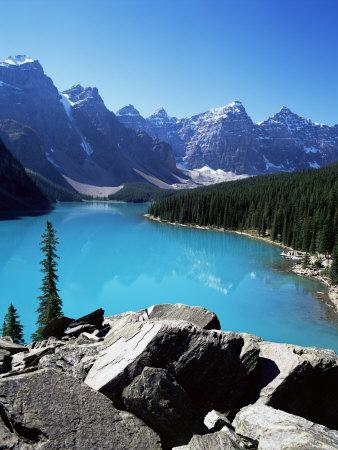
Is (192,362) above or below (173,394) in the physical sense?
above

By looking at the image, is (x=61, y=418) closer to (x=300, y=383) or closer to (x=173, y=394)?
(x=173, y=394)

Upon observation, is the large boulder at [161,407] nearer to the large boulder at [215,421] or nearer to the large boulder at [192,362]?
the large boulder at [215,421]

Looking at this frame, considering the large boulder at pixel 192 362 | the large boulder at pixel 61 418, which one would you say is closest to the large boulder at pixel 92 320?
the large boulder at pixel 192 362

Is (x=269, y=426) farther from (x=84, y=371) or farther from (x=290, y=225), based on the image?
(x=290, y=225)

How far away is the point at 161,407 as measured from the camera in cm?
1080

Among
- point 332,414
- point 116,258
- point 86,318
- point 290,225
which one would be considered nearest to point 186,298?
point 116,258

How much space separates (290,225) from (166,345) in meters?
109

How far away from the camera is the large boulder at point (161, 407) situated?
425 inches

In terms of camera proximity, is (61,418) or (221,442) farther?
(61,418)

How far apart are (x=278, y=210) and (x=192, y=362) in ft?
401

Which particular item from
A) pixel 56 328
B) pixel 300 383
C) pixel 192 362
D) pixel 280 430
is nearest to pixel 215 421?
pixel 192 362

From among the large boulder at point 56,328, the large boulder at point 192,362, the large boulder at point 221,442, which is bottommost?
the large boulder at point 56,328

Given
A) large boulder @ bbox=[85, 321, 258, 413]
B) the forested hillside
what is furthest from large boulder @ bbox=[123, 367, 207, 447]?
the forested hillside

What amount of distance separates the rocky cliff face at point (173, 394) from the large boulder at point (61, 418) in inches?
1.0
